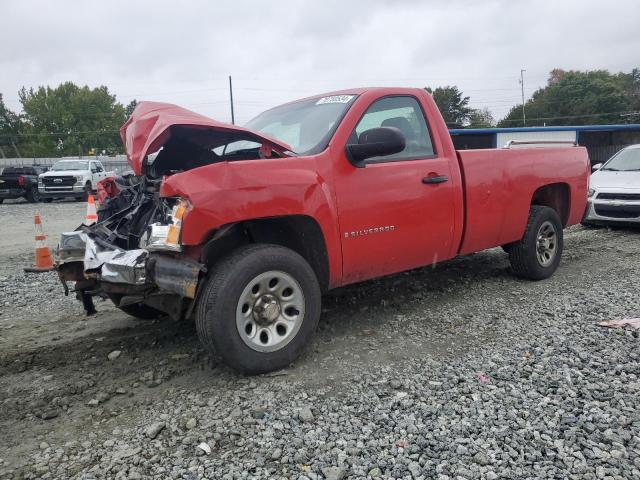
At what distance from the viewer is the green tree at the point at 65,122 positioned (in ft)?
253

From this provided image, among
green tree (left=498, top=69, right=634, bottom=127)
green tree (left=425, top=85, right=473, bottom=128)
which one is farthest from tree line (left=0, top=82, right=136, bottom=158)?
green tree (left=498, top=69, right=634, bottom=127)

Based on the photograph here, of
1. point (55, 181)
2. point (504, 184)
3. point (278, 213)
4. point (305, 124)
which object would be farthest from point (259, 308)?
point (55, 181)

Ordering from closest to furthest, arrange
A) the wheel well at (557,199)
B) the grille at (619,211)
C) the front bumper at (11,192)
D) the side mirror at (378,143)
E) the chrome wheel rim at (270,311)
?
the chrome wheel rim at (270,311) → the side mirror at (378,143) → the wheel well at (557,199) → the grille at (619,211) → the front bumper at (11,192)

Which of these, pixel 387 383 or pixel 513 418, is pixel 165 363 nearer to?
pixel 387 383

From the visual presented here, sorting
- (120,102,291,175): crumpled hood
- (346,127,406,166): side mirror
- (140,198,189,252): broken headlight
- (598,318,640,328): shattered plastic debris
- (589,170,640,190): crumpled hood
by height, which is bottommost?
(598,318,640,328): shattered plastic debris

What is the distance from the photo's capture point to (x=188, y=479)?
2.27 metres

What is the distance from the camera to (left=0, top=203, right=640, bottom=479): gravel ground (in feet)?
7.77

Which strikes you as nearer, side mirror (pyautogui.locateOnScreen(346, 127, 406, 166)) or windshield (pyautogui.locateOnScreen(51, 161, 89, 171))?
side mirror (pyautogui.locateOnScreen(346, 127, 406, 166))

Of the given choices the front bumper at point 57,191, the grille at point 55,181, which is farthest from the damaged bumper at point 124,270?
the grille at point 55,181

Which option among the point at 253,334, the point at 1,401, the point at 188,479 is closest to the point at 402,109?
the point at 253,334

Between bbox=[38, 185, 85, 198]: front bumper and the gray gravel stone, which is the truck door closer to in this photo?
the gray gravel stone

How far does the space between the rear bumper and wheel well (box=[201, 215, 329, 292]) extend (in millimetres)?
6316

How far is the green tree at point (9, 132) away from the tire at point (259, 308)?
Answer: 90944mm

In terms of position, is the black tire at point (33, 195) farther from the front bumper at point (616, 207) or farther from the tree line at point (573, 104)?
the tree line at point (573, 104)
